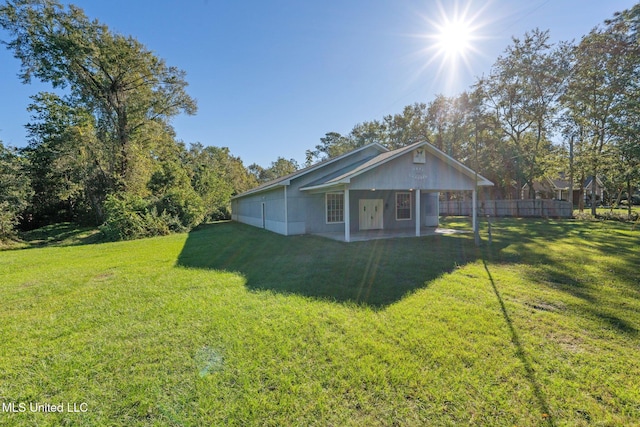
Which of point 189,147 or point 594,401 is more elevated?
point 189,147

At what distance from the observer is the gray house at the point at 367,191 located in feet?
35.4

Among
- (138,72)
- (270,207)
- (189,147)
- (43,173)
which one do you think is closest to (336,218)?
(270,207)

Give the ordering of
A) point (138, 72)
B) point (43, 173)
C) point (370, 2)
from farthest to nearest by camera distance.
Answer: point (43, 173)
point (138, 72)
point (370, 2)

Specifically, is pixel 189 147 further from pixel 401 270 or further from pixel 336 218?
A: pixel 401 270

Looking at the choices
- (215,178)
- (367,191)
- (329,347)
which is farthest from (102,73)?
(329,347)

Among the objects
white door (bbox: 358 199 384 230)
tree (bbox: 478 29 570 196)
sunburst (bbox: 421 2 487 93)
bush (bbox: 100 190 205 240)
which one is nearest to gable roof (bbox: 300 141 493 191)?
white door (bbox: 358 199 384 230)

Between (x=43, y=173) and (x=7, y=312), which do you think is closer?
(x=7, y=312)

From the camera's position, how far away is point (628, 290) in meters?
4.95

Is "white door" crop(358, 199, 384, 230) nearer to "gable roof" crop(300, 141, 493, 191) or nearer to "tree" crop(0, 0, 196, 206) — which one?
"gable roof" crop(300, 141, 493, 191)

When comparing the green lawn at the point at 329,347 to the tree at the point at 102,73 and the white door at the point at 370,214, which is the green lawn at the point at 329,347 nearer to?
the white door at the point at 370,214

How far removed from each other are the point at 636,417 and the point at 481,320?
5.38 feet

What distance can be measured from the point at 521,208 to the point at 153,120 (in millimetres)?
31250

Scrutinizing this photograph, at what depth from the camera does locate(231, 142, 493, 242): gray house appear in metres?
10.8

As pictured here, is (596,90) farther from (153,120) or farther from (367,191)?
(153,120)
